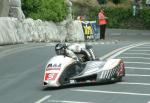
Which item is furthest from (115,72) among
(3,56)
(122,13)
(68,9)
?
(122,13)

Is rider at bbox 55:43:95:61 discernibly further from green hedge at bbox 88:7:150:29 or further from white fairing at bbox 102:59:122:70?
green hedge at bbox 88:7:150:29

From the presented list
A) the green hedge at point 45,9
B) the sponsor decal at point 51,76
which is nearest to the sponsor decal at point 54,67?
the sponsor decal at point 51,76

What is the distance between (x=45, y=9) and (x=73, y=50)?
65.5 feet

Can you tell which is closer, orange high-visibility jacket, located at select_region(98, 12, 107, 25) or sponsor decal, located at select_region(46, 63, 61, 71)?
sponsor decal, located at select_region(46, 63, 61, 71)

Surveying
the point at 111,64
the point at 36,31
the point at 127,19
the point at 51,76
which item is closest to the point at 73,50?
the point at 111,64

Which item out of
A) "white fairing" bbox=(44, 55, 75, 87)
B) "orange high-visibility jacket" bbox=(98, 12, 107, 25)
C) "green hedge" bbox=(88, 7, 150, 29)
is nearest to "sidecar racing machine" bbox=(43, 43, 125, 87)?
"white fairing" bbox=(44, 55, 75, 87)

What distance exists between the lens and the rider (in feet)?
48.9

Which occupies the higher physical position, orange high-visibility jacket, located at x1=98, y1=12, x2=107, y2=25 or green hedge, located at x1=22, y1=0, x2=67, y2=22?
green hedge, located at x1=22, y1=0, x2=67, y2=22

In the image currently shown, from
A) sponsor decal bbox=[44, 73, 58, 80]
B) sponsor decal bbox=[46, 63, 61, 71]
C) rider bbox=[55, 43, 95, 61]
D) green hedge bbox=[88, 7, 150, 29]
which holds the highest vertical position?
rider bbox=[55, 43, 95, 61]

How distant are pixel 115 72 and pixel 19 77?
3235mm

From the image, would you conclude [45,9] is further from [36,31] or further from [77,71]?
[77,71]

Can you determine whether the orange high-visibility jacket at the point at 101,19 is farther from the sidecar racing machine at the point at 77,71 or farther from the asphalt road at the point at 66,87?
the sidecar racing machine at the point at 77,71

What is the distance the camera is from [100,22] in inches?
1396

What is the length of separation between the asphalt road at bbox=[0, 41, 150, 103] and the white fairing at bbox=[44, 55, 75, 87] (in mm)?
244
